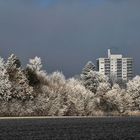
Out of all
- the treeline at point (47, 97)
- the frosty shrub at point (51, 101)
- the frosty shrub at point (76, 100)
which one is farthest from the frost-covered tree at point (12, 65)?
the frosty shrub at point (76, 100)

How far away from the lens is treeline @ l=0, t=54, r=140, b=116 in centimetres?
14950

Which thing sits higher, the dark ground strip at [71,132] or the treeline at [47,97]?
the treeline at [47,97]

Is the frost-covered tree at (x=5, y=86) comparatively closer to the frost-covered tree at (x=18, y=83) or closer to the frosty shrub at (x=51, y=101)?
the frost-covered tree at (x=18, y=83)

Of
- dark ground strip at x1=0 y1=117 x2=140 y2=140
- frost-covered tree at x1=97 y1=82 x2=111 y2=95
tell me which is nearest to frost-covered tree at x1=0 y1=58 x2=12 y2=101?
frost-covered tree at x1=97 y1=82 x2=111 y2=95

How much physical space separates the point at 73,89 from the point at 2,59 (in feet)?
89.4

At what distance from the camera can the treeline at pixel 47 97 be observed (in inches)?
5886

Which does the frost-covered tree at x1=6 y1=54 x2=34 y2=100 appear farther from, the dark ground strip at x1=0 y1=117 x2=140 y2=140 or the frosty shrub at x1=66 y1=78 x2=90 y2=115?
the dark ground strip at x1=0 y1=117 x2=140 y2=140

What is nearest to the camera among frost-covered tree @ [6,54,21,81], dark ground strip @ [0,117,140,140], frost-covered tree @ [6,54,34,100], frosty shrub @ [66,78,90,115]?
dark ground strip @ [0,117,140,140]

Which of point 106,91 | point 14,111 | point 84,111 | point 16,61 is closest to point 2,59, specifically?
point 16,61

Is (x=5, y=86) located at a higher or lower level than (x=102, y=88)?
lower

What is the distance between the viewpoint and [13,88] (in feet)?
500

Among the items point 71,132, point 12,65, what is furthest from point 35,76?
point 71,132

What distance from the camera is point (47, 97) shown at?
158m

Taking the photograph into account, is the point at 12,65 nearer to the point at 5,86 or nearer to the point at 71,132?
the point at 5,86
